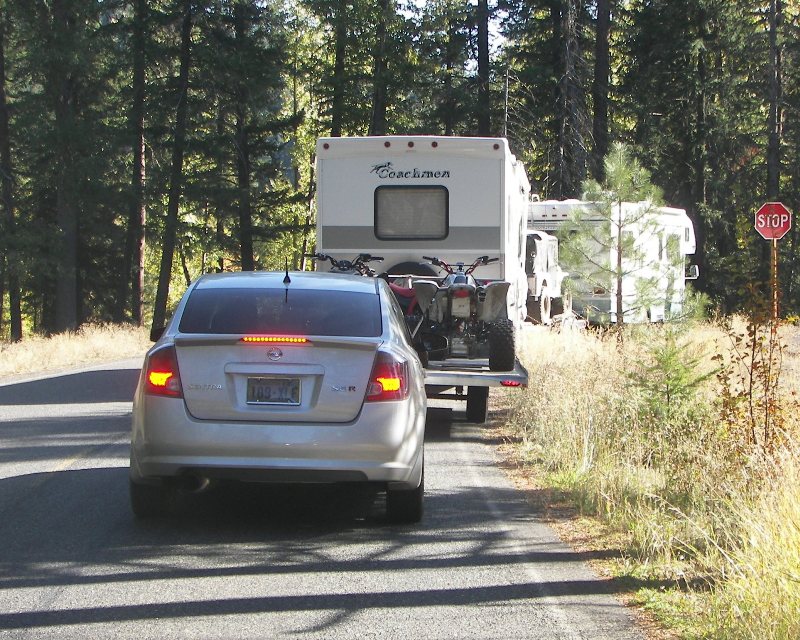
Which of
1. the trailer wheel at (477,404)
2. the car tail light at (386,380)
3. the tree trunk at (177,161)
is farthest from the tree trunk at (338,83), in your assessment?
the car tail light at (386,380)

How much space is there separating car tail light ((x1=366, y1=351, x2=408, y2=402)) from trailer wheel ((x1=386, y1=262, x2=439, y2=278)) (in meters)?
7.25

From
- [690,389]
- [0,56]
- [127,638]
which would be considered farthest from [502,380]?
[0,56]

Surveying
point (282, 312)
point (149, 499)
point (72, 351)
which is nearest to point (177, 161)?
point (72, 351)

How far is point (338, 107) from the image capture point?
44875 mm

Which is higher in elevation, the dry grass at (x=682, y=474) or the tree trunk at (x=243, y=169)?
the tree trunk at (x=243, y=169)

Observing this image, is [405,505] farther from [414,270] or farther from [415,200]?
[415,200]

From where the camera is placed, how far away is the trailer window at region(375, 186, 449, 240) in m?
15.0

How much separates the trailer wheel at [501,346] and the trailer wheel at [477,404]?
0.92m

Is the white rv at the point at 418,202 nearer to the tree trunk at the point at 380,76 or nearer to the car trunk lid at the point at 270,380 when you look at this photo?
the car trunk lid at the point at 270,380

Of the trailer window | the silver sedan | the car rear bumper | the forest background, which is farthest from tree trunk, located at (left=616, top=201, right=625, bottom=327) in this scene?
the forest background

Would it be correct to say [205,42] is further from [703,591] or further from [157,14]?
[703,591]

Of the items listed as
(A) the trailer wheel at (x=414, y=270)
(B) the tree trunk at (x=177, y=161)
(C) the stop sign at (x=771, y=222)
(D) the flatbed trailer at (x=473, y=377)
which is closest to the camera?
(D) the flatbed trailer at (x=473, y=377)

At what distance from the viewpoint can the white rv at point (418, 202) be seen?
48.4ft

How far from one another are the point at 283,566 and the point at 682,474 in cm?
336
